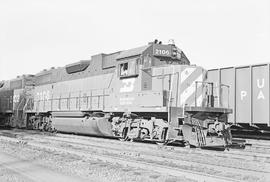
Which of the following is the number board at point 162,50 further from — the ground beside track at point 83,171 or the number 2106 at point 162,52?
the ground beside track at point 83,171

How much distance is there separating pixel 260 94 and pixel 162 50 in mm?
4406

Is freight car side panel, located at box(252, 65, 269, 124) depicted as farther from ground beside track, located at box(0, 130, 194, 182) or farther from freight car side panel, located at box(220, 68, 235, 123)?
ground beside track, located at box(0, 130, 194, 182)

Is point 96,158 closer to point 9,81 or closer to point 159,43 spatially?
point 159,43

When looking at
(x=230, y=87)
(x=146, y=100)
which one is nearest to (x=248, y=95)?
(x=230, y=87)

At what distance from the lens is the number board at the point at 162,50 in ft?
43.1

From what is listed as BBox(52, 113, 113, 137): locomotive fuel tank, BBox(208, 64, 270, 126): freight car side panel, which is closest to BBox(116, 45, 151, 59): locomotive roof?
BBox(52, 113, 113, 137): locomotive fuel tank

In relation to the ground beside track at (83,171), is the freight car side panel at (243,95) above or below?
above

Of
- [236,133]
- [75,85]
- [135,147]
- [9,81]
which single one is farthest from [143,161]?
[9,81]

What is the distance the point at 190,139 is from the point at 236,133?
19.3 feet

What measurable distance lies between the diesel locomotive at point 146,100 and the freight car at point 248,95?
61 cm

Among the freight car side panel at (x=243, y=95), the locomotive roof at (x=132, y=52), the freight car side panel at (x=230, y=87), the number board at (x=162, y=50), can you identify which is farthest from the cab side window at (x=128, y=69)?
the freight car side panel at (x=243, y=95)

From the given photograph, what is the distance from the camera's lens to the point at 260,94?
1376 cm

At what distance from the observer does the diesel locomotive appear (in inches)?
452

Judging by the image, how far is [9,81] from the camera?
1077 inches
